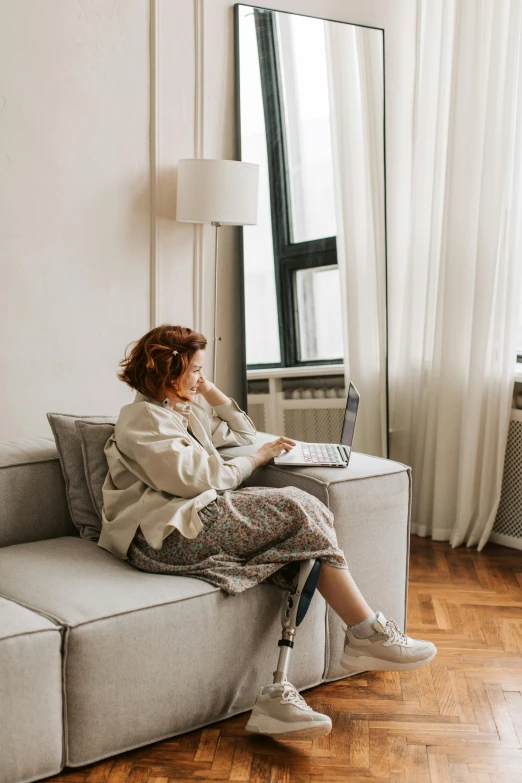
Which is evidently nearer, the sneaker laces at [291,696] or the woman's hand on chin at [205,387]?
the sneaker laces at [291,696]

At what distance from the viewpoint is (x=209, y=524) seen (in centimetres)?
227

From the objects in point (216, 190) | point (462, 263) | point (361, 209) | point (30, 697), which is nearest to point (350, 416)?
point (216, 190)

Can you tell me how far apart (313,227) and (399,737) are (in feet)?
7.69

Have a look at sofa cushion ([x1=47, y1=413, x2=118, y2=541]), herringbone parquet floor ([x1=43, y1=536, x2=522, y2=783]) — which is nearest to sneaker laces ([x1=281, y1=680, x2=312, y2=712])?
herringbone parquet floor ([x1=43, y1=536, x2=522, y2=783])

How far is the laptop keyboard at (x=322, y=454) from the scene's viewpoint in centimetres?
258

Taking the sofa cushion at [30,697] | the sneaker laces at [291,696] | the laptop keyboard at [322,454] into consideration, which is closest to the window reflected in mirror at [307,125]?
the laptop keyboard at [322,454]

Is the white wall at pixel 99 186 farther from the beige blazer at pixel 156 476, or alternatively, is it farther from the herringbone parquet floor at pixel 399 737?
the herringbone parquet floor at pixel 399 737

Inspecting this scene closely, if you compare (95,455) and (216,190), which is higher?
(216,190)

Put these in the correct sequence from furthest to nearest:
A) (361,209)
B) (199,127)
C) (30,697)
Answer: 1. (361,209)
2. (199,127)
3. (30,697)

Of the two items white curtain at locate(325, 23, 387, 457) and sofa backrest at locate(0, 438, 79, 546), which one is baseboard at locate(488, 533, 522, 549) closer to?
white curtain at locate(325, 23, 387, 457)

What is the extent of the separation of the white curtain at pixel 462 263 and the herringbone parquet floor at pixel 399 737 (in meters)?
1.03

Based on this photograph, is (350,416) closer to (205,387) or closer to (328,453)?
(328,453)

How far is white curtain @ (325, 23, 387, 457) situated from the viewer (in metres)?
3.93

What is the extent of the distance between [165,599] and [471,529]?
2123 mm
